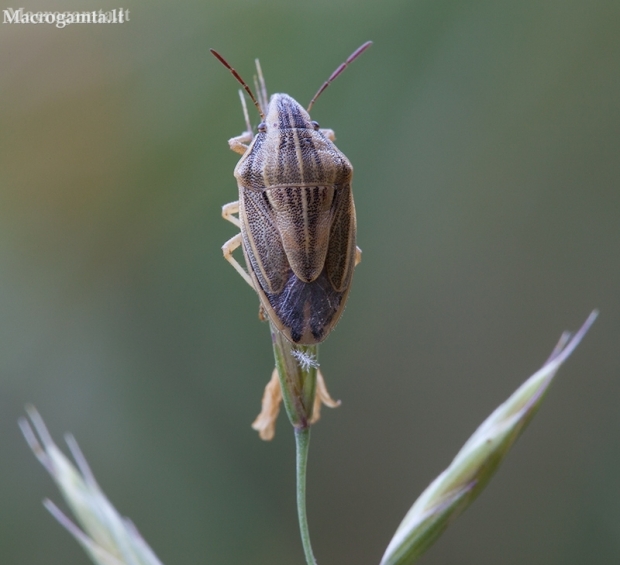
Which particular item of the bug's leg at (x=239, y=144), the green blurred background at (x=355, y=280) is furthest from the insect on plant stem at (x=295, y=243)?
the green blurred background at (x=355, y=280)

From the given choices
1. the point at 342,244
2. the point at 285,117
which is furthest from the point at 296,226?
the point at 285,117

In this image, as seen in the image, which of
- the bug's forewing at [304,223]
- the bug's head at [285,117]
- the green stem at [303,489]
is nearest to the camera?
the green stem at [303,489]

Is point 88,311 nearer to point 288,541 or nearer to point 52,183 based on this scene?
point 52,183

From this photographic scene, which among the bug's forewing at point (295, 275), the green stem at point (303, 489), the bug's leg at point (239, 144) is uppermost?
the bug's leg at point (239, 144)

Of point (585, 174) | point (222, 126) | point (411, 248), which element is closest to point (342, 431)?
point (411, 248)

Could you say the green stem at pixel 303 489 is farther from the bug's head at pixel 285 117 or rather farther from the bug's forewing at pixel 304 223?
the bug's head at pixel 285 117

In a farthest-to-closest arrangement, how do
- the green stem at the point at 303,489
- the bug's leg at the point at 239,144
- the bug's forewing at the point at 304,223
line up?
the bug's leg at the point at 239,144 < the bug's forewing at the point at 304,223 < the green stem at the point at 303,489

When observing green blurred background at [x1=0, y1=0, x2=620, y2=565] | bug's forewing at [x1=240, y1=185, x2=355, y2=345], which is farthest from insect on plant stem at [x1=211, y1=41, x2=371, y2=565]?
green blurred background at [x1=0, y1=0, x2=620, y2=565]

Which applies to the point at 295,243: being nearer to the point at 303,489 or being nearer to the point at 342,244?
the point at 342,244
